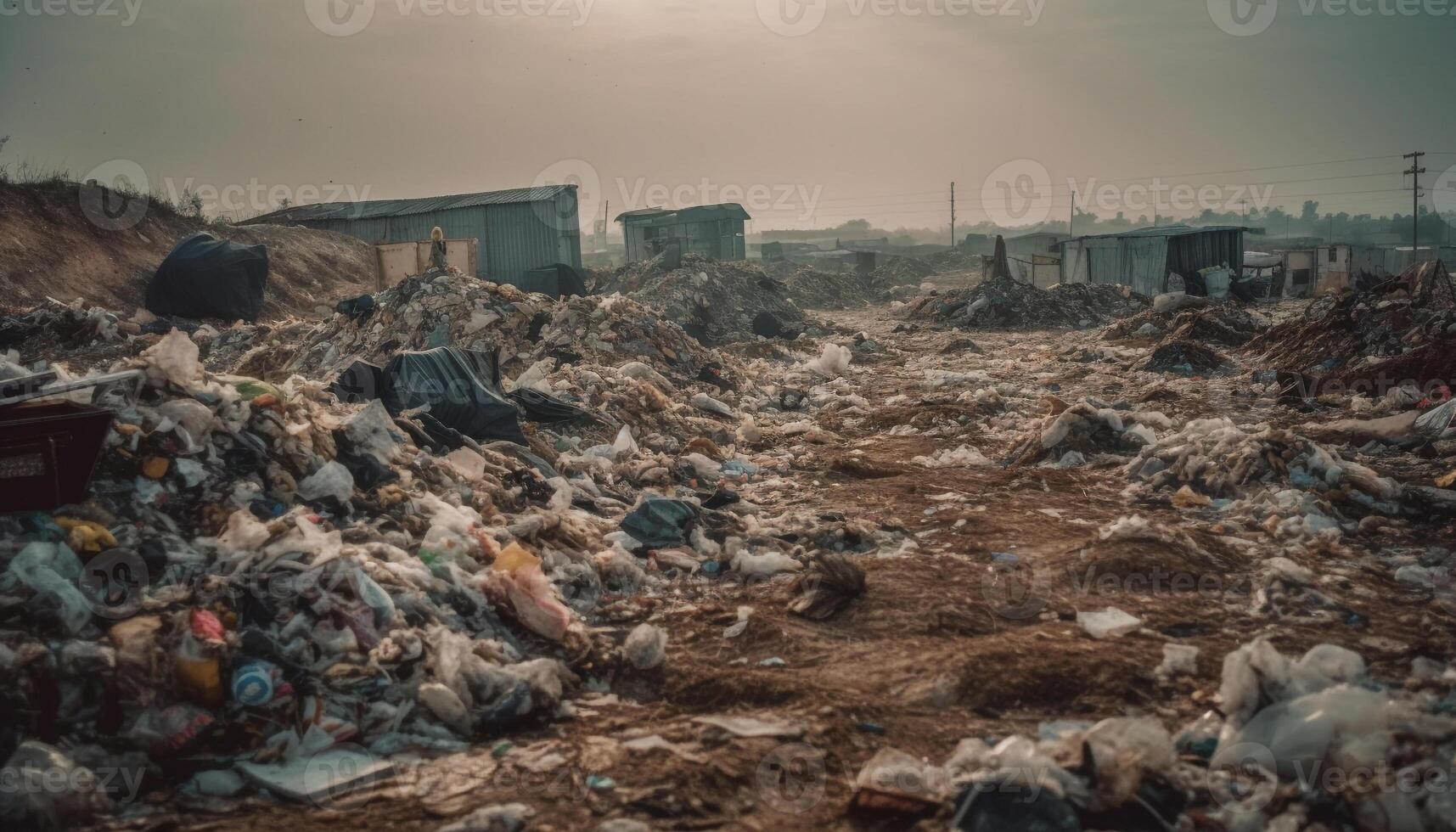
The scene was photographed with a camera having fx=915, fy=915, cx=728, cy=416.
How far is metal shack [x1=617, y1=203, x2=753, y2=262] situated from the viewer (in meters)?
33.6

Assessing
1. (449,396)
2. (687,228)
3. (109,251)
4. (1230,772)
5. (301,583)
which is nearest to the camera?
(1230,772)

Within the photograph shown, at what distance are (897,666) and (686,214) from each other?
31654 millimetres

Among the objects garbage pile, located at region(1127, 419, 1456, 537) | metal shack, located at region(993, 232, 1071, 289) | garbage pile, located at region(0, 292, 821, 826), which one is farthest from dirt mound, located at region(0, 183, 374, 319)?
metal shack, located at region(993, 232, 1071, 289)

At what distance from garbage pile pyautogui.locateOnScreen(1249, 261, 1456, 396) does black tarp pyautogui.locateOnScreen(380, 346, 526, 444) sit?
8272mm

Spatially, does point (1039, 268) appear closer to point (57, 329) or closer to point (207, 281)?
point (207, 281)

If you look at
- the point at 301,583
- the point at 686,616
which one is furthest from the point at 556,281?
the point at 301,583

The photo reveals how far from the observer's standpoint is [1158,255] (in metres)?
23.9

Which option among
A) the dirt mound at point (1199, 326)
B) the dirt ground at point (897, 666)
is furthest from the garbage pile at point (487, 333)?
the dirt mound at point (1199, 326)

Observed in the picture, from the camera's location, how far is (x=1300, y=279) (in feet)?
86.1

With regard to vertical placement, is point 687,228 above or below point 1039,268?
above

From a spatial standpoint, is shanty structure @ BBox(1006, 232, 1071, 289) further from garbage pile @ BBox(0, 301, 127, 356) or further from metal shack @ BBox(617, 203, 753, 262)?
garbage pile @ BBox(0, 301, 127, 356)

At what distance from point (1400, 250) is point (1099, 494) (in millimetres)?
34542

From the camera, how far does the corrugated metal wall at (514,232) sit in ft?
79.3

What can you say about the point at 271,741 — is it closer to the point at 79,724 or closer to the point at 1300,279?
the point at 79,724
